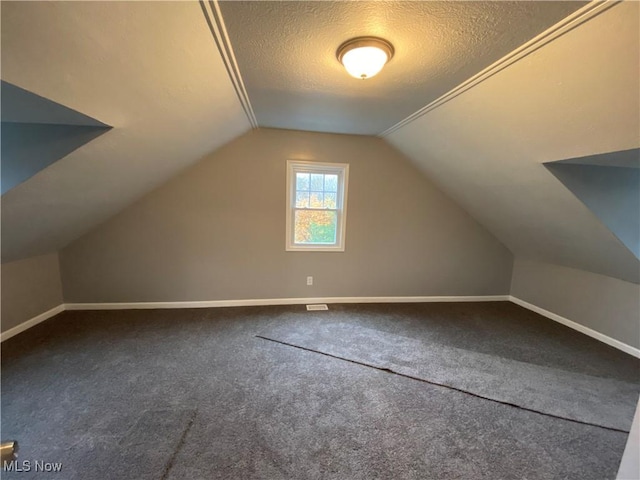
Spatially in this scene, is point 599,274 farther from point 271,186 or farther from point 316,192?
point 271,186

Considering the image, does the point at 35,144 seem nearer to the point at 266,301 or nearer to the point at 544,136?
the point at 266,301

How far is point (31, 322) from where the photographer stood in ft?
9.68

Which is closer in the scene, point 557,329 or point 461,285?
point 557,329

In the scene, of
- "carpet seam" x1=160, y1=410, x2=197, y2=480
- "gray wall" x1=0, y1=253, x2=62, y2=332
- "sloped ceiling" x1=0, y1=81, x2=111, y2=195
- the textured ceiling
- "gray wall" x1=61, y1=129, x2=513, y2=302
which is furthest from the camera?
"gray wall" x1=61, y1=129, x2=513, y2=302

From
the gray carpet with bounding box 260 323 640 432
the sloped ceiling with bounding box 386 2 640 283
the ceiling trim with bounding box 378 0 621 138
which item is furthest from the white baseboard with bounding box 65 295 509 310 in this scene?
the ceiling trim with bounding box 378 0 621 138

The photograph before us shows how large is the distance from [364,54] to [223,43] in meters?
A: 0.80

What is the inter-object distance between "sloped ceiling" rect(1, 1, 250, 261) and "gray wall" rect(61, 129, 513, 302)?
0.35 metres

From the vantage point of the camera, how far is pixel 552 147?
1989mm

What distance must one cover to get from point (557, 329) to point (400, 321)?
188 cm

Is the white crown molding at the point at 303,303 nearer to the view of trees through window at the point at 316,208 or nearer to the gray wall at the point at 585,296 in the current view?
the gray wall at the point at 585,296

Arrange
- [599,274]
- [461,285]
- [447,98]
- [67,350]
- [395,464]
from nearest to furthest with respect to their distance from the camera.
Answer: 1. [395,464]
2. [447,98]
3. [67,350]
4. [599,274]
5. [461,285]

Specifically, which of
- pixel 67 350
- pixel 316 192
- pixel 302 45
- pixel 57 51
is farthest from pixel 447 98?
pixel 67 350

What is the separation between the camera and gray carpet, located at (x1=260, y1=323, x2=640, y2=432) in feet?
6.70

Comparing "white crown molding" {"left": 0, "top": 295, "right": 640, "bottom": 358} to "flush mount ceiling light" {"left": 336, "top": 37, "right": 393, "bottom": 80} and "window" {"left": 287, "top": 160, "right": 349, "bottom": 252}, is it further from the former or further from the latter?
"flush mount ceiling light" {"left": 336, "top": 37, "right": 393, "bottom": 80}
